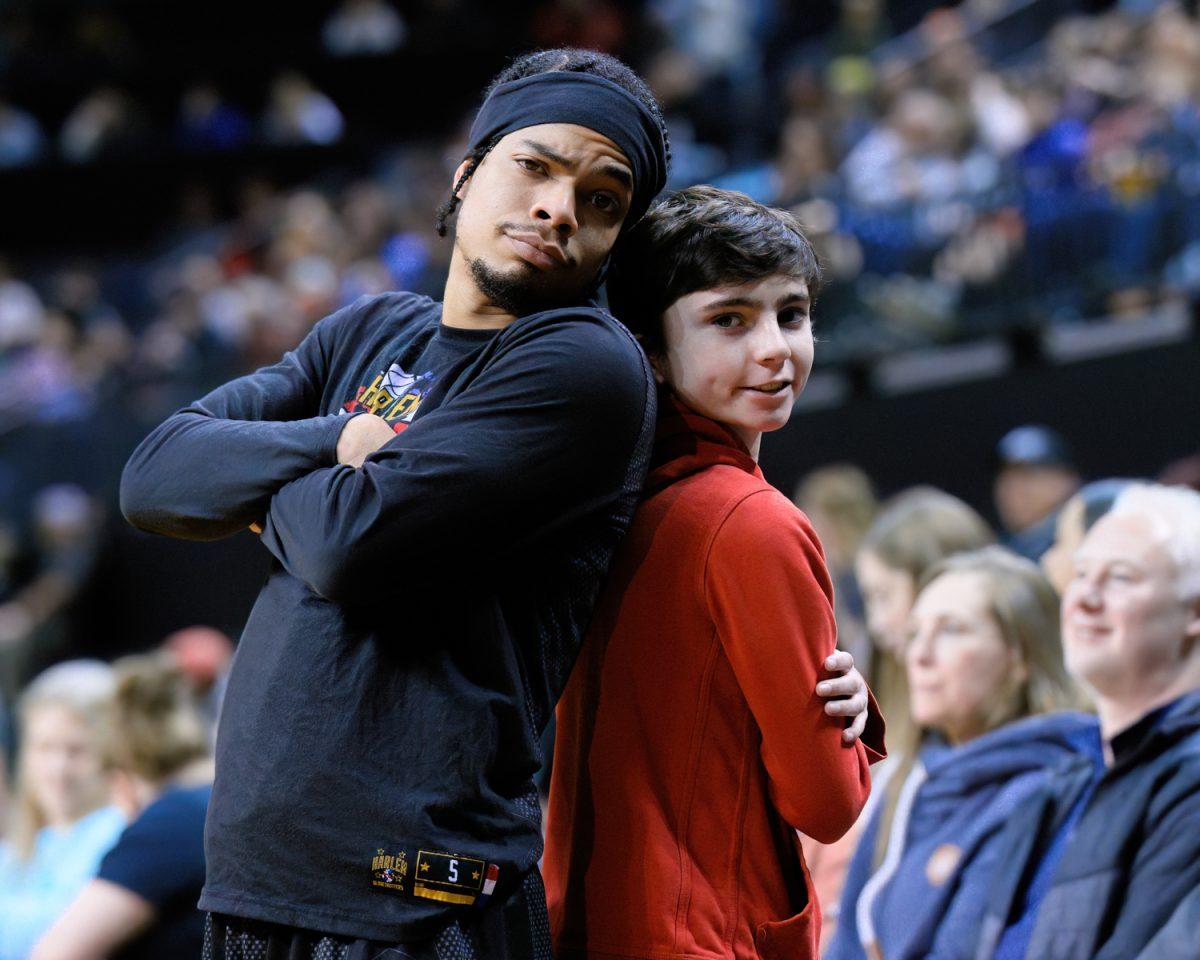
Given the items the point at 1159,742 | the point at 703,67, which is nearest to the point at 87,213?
the point at 703,67

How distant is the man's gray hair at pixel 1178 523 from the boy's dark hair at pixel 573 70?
1.20m

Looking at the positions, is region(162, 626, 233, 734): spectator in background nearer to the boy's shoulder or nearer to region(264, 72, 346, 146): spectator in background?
the boy's shoulder

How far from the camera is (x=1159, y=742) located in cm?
279

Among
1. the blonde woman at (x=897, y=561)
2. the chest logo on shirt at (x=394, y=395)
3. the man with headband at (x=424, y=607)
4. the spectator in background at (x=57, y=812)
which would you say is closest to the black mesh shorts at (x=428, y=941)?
the man with headband at (x=424, y=607)

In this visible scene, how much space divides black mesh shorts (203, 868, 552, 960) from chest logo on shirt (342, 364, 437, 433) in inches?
26.0

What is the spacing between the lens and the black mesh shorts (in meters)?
1.95

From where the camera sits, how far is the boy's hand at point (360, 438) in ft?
6.82

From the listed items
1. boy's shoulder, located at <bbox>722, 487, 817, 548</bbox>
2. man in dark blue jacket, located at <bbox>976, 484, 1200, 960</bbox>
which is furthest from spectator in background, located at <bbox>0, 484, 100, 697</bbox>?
boy's shoulder, located at <bbox>722, 487, 817, 548</bbox>

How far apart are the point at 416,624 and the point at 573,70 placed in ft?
2.85

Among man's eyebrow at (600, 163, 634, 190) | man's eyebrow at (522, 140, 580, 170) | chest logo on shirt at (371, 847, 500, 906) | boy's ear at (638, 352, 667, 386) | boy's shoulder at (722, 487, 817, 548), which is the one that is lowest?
chest logo on shirt at (371, 847, 500, 906)

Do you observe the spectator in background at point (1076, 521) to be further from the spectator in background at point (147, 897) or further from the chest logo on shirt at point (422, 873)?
the chest logo on shirt at point (422, 873)

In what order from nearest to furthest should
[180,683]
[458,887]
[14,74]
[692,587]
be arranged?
1. [458,887]
2. [692,587]
3. [180,683]
4. [14,74]

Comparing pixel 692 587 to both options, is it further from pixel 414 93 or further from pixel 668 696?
pixel 414 93

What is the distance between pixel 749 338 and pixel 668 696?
1.73 ft
